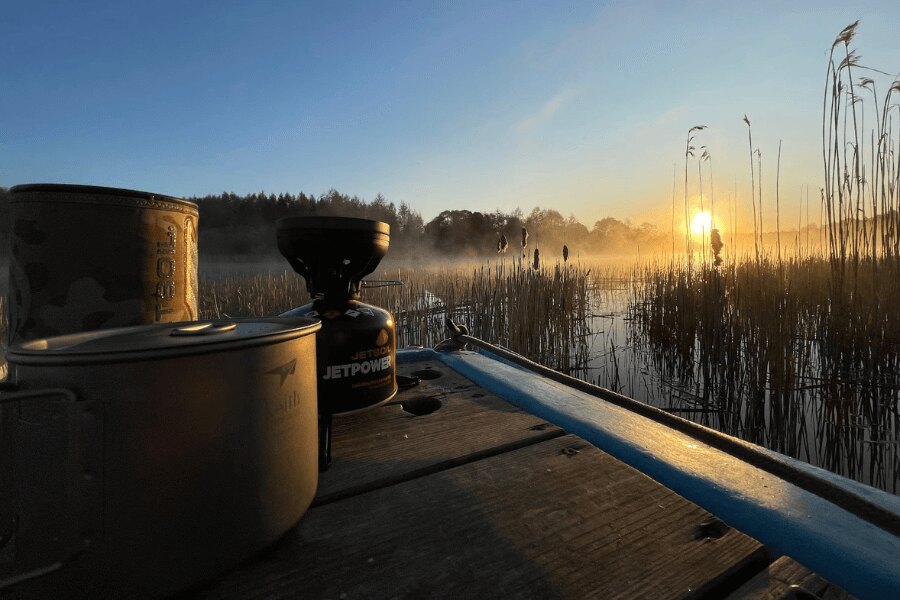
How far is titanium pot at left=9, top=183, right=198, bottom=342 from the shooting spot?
2.63 feet

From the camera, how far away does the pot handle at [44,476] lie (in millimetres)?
336

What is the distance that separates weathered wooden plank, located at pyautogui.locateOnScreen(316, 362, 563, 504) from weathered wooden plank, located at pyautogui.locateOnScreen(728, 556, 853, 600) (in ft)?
1.25

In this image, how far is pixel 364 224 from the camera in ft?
2.86

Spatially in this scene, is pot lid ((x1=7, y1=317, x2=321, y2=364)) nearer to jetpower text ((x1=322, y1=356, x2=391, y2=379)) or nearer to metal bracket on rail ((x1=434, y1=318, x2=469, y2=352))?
jetpower text ((x1=322, y1=356, x2=391, y2=379))

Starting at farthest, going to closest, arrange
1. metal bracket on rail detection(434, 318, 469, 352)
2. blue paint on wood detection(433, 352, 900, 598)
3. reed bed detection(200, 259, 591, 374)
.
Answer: reed bed detection(200, 259, 591, 374), metal bracket on rail detection(434, 318, 469, 352), blue paint on wood detection(433, 352, 900, 598)

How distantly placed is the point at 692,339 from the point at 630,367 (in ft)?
2.40

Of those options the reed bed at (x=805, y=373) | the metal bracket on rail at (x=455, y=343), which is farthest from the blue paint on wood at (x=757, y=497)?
the reed bed at (x=805, y=373)

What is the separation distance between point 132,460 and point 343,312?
21.4 inches

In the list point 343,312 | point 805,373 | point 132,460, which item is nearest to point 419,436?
point 343,312

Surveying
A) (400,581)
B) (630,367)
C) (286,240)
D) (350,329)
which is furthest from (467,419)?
(630,367)

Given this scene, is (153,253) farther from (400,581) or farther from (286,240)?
(400,581)

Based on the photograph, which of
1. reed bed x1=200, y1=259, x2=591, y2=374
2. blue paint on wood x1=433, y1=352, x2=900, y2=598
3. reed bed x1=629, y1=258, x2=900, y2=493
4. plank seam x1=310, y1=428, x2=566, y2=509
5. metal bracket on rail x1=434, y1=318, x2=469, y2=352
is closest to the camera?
blue paint on wood x1=433, y1=352, x2=900, y2=598

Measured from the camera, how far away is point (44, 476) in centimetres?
34

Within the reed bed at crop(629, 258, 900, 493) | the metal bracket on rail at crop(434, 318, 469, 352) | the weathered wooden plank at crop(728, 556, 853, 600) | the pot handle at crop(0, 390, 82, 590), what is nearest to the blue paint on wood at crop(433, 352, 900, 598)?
the weathered wooden plank at crop(728, 556, 853, 600)
